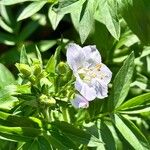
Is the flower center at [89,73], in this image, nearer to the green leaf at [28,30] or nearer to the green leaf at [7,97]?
the green leaf at [7,97]

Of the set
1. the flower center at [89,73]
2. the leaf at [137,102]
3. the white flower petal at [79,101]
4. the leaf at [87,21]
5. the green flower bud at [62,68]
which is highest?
the leaf at [87,21]

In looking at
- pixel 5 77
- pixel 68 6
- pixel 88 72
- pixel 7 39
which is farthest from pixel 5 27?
pixel 88 72

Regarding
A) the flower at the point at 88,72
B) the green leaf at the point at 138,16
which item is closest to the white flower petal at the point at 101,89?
the flower at the point at 88,72

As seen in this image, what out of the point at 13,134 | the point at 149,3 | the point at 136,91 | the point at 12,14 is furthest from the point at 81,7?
the point at 12,14

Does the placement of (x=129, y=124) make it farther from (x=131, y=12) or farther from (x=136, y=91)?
(x=136, y=91)

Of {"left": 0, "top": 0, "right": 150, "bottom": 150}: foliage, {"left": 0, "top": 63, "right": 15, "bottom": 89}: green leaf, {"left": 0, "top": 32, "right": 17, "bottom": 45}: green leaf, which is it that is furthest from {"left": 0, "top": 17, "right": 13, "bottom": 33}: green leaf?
{"left": 0, "top": 63, "right": 15, "bottom": 89}: green leaf

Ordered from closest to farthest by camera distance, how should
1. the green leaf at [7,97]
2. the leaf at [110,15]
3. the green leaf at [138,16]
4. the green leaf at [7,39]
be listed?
1. the green leaf at [7,97]
2. the leaf at [110,15]
3. the green leaf at [138,16]
4. the green leaf at [7,39]
